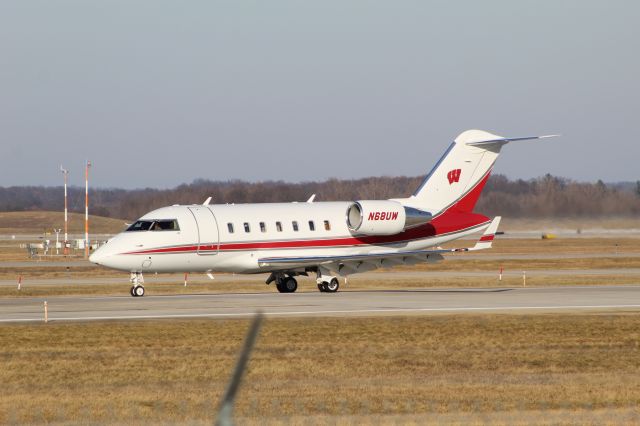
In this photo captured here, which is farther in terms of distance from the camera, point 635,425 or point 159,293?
point 159,293

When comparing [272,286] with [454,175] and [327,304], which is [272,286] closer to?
[454,175]

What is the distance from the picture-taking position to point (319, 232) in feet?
138

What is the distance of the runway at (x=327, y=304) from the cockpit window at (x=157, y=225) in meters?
2.55

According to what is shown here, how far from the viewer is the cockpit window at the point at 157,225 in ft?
129

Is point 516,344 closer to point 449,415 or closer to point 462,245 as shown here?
point 449,415

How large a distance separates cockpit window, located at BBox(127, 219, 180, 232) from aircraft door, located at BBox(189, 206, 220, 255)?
0.89m

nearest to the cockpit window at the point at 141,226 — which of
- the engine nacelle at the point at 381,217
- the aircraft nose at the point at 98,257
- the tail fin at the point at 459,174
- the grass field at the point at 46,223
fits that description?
the aircraft nose at the point at 98,257

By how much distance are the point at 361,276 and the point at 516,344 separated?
30.4m

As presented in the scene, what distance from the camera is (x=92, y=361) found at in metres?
22.2

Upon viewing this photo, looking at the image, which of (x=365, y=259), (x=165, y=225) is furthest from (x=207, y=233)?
(x=365, y=259)

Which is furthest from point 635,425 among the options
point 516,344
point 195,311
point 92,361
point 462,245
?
point 462,245

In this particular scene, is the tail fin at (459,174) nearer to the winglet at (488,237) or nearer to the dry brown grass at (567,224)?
the winglet at (488,237)

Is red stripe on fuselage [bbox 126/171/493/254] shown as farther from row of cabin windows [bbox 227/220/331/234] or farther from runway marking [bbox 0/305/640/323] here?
runway marking [bbox 0/305/640/323]

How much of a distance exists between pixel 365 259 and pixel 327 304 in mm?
6513
